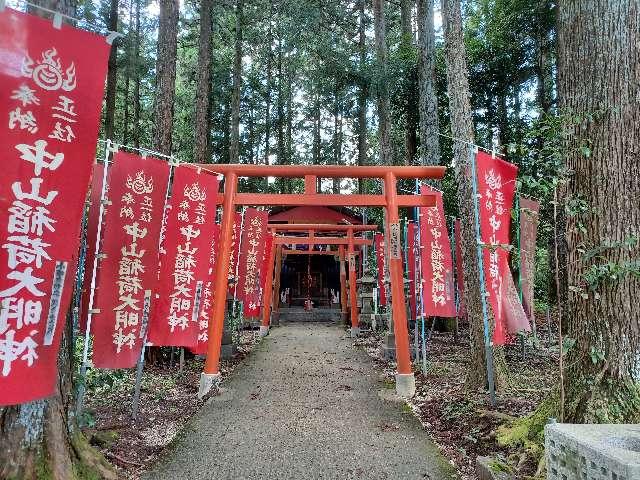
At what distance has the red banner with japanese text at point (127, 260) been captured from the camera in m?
4.39

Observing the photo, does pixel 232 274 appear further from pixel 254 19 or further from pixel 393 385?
pixel 254 19

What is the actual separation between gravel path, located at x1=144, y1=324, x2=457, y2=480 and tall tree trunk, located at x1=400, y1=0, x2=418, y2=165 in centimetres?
949

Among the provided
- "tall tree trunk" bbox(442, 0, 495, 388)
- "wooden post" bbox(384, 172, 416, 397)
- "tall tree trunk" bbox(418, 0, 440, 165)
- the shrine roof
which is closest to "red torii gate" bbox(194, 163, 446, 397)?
"wooden post" bbox(384, 172, 416, 397)

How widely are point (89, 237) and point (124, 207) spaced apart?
0.59 meters

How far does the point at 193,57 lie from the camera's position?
2297 cm

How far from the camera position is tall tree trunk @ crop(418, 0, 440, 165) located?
10.7 meters

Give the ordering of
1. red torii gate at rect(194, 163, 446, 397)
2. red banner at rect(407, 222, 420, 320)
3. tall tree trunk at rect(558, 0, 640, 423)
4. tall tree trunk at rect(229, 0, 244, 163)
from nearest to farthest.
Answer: tall tree trunk at rect(558, 0, 640, 423), red torii gate at rect(194, 163, 446, 397), red banner at rect(407, 222, 420, 320), tall tree trunk at rect(229, 0, 244, 163)

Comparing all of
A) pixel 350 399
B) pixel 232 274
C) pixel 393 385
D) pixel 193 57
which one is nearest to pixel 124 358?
pixel 350 399

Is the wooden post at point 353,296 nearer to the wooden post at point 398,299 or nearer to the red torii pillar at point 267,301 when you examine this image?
the red torii pillar at point 267,301

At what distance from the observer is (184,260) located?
5.66 m

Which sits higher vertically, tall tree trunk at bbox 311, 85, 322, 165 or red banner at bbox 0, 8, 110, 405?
tall tree trunk at bbox 311, 85, 322, 165

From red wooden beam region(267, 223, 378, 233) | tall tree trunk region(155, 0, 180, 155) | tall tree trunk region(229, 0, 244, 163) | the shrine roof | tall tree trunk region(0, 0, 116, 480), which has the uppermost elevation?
tall tree trunk region(229, 0, 244, 163)

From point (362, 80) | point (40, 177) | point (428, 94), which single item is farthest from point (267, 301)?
point (40, 177)

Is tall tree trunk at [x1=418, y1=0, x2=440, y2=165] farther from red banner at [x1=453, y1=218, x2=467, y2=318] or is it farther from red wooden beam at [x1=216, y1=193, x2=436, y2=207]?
red wooden beam at [x1=216, y1=193, x2=436, y2=207]
